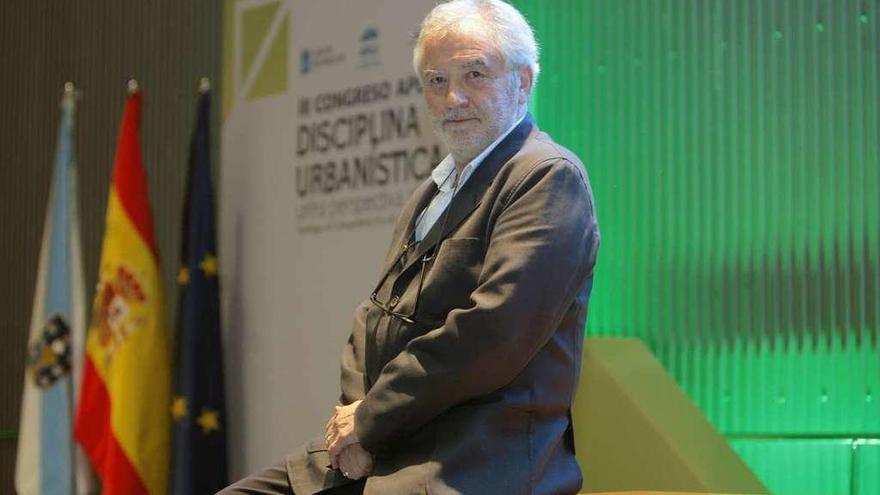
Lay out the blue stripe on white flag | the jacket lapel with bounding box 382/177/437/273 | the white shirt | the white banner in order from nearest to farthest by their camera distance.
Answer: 1. the white shirt
2. the jacket lapel with bounding box 382/177/437/273
3. the white banner
4. the blue stripe on white flag

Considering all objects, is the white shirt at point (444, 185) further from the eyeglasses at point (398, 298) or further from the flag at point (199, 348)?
the flag at point (199, 348)

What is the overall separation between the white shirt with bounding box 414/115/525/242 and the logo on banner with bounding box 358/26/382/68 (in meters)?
1.93

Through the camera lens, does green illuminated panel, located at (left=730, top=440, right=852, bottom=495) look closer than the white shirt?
No

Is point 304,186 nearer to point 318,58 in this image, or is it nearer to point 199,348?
point 318,58

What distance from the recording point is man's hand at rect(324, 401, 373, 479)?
2121mm

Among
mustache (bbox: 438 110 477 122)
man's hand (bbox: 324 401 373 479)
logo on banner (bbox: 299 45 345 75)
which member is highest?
logo on banner (bbox: 299 45 345 75)

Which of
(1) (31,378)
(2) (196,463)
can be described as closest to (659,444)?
(2) (196,463)

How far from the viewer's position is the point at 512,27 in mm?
2246

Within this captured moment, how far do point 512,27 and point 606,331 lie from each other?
152cm

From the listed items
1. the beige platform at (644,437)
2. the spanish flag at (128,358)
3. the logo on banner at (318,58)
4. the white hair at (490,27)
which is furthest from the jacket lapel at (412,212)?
the spanish flag at (128,358)

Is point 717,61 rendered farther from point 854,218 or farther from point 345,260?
point 345,260

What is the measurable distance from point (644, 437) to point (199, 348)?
2023 mm

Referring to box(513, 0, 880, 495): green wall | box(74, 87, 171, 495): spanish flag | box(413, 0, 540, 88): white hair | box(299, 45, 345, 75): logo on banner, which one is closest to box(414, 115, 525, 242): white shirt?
box(413, 0, 540, 88): white hair

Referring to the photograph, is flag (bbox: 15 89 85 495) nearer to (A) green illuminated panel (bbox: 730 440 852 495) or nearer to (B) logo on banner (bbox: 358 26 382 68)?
(B) logo on banner (bbox: 358 26 382 68)
